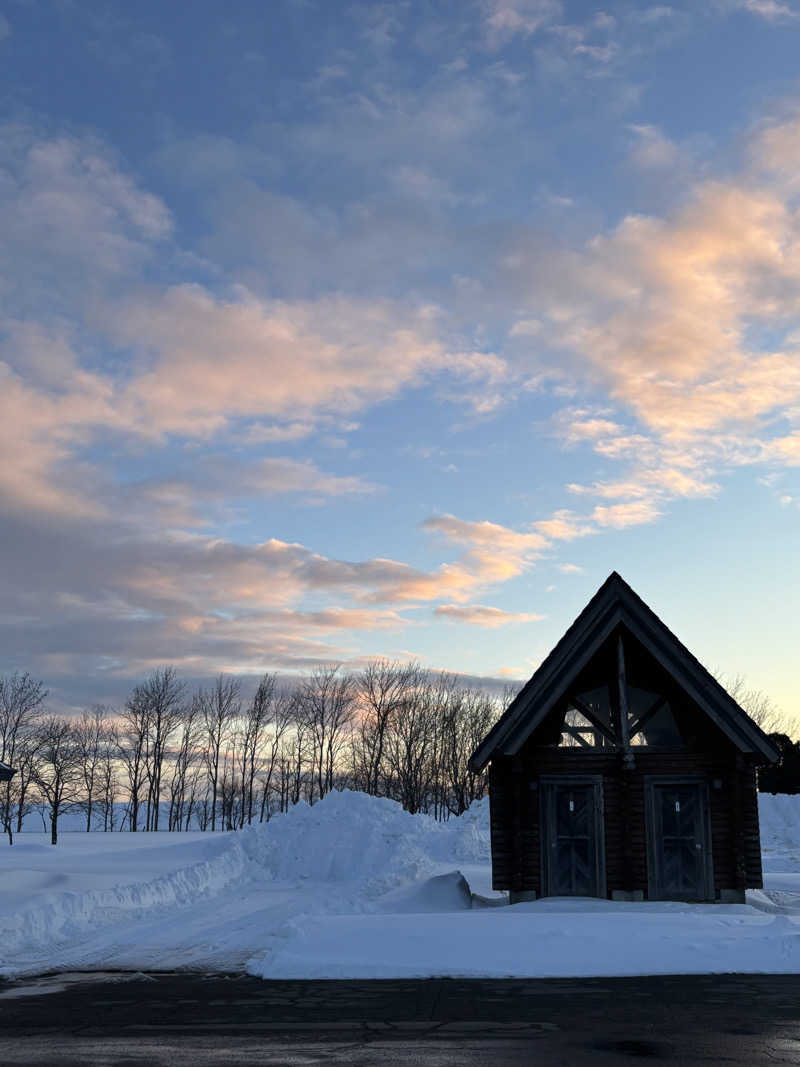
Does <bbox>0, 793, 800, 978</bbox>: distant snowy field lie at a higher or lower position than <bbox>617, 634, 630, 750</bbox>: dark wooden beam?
lower

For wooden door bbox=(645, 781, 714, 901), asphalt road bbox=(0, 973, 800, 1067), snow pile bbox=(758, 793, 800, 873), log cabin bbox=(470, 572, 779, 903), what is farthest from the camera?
snow pile bbox=(758, 793, 800, 873)

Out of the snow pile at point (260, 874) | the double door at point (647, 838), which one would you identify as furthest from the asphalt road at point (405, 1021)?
the double door at point (647, 838)

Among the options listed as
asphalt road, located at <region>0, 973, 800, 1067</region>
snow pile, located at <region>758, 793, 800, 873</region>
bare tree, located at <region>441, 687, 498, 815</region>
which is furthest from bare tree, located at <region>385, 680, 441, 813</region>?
asphalt road, located at <region>0, 973, 800, 1067</region>

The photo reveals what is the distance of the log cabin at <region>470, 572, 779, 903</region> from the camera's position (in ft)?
59.2

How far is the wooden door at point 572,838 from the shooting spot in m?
18.5

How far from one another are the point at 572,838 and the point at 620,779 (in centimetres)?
151

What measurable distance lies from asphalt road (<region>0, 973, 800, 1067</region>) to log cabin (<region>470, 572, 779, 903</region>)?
21.4ft

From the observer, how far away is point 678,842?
18.6 meters

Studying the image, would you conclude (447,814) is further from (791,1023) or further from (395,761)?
(791,1023)

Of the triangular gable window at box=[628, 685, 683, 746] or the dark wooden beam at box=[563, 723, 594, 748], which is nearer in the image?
the dark wooden beam at box=[563, 723, 594, 748]

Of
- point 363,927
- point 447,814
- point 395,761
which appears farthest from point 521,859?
point 447,814

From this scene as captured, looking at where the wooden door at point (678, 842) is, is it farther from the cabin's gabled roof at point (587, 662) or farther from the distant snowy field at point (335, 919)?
the cabin's gabled roof at point (587, 662)

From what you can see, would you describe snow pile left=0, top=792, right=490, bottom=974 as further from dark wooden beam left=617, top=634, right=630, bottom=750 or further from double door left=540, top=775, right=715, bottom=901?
dark wooden beam left=617, top=634, right=630, bottom=750

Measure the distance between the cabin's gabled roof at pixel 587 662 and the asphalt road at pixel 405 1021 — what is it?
6445 mm
